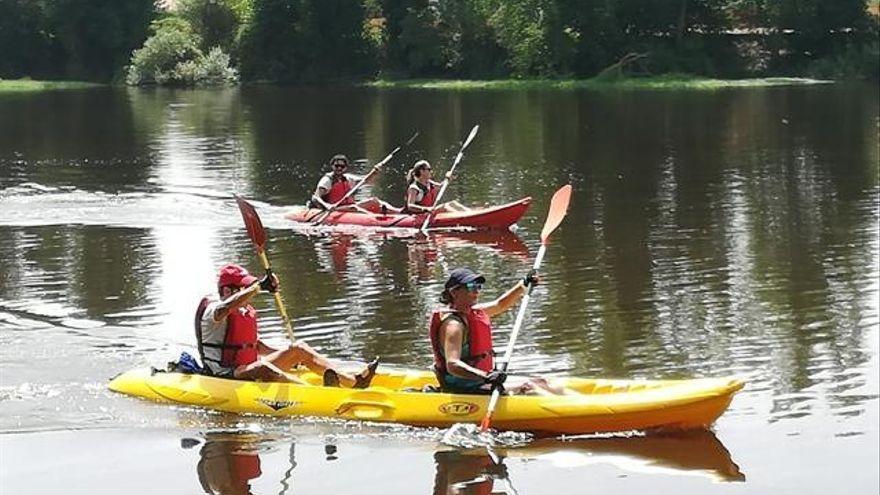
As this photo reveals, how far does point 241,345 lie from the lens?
1294 centimetres

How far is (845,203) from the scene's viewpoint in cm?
2538

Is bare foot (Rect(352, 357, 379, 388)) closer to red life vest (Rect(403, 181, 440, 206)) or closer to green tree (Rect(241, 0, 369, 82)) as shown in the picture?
red life vest (Rect(403, 181, 440, 206))

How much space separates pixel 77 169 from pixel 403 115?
19.1 m

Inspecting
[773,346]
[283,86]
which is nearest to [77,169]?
[773,346]

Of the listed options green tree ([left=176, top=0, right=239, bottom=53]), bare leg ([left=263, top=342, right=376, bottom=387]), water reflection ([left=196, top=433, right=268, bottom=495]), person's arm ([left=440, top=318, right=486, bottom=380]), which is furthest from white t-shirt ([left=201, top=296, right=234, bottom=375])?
green tree ([left=176, top=0, right=239, bottom=53])

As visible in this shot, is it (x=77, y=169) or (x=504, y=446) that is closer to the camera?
(x=504, y=446)

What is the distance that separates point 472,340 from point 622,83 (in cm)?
5613

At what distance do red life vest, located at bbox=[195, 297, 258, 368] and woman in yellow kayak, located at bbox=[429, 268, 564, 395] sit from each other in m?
1.75

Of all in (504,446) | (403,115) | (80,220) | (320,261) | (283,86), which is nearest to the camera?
(504,446)

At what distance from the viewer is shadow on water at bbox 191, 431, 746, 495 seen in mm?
10906

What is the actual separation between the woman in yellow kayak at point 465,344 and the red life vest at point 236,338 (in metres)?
1.75

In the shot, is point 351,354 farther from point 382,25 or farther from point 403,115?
point 382,25

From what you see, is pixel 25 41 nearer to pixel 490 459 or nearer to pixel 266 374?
pixel 266 374

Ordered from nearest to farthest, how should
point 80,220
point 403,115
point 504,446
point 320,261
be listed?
point 504,446 → point 320,261 → point 80,220 → point 403,115
